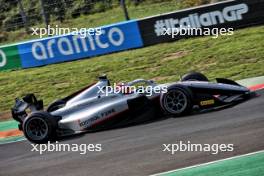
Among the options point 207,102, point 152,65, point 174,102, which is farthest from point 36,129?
point 152,65

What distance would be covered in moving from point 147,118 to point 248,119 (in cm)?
215

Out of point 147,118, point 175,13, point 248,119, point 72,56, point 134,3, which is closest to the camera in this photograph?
point 248,119

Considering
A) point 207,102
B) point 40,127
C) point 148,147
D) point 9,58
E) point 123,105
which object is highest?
point 9,58

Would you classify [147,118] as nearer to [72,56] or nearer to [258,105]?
[258,105]

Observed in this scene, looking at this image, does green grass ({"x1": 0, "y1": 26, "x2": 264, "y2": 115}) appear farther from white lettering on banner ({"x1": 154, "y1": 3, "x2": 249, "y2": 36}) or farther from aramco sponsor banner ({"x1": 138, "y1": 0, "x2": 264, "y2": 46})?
white lettering on banner ({"x1": 154, "y1": 3, "x2": 249, "y2": 36})

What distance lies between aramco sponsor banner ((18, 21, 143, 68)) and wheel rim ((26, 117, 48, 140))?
23.9ft

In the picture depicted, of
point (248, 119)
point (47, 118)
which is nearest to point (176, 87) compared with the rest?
point (248, 119)

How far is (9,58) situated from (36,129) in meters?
8.67

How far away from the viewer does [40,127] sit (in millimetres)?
11055

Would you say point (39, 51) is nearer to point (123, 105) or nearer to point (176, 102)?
point (123, 105)

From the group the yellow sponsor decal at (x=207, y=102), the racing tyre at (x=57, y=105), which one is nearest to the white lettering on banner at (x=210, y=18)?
the racing tyre at (x=57, y=105)

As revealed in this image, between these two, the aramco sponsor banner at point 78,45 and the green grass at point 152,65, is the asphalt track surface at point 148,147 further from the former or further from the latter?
the aramco sponsor banner at point 78,45

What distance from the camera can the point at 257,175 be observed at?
266 inches

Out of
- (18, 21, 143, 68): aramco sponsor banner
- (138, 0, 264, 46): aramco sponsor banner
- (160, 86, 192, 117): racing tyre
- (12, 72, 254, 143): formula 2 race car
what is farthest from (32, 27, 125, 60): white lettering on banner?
(160, 86, 192, 117): racing tyre
